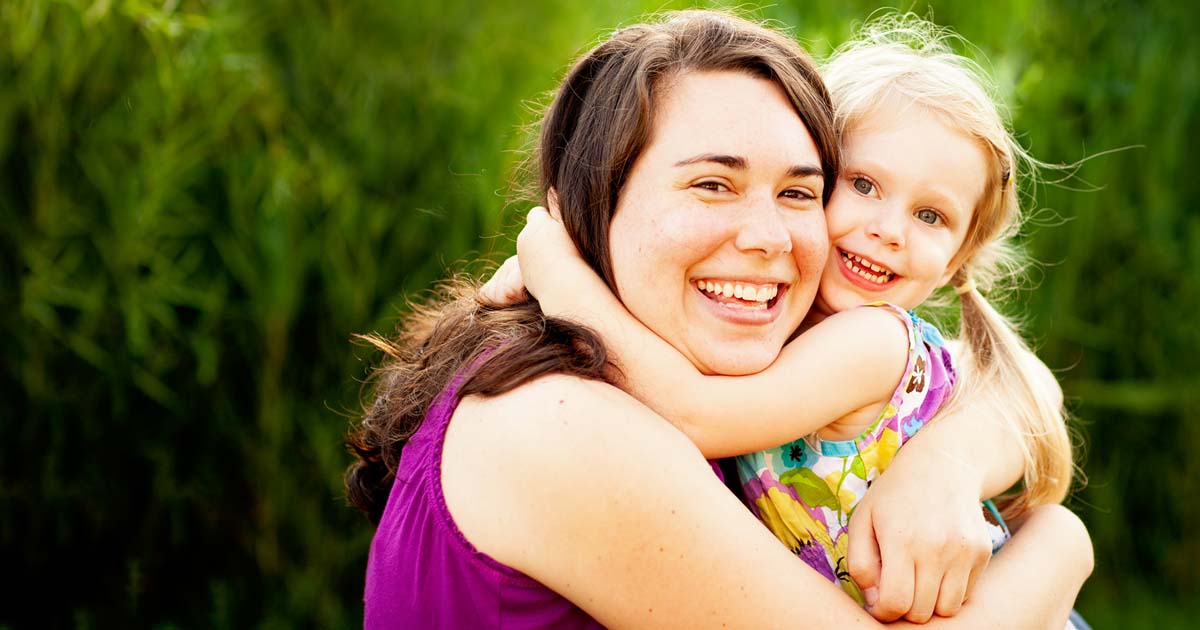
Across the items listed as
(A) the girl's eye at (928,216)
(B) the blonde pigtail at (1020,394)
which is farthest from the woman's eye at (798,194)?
(B) the blonde pigtail at (1020,394)

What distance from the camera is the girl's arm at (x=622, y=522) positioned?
73.9 inches

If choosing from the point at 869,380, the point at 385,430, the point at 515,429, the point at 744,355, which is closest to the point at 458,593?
the point at 515,429

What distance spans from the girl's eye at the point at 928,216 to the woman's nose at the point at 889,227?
0.30 ft

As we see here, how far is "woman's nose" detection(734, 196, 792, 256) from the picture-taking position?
213 cm

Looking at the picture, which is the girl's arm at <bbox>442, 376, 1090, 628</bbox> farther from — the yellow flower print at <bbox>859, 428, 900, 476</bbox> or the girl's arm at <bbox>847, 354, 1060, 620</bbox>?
the yellow flower print at <bbox>859, 428, 900, 476</bbox>

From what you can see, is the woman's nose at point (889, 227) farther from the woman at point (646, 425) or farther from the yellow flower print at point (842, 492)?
the yellow flower print at point (842, 492)

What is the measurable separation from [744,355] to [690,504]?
369 millimetres

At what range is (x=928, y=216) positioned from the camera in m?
2.52

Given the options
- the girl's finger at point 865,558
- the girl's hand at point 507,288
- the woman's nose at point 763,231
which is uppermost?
the woman's nose at point 763,231

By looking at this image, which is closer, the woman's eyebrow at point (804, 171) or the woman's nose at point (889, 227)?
the woman's eyebrow at point (804, 171)

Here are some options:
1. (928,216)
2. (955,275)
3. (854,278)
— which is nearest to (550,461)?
(854,278)

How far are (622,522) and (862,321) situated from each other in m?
0.66

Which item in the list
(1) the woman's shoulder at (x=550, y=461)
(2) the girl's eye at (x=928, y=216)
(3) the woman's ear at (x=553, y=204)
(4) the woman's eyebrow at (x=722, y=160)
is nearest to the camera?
(1) the woman's shoulder at (x=550, y=461)

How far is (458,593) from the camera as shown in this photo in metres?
2.04
